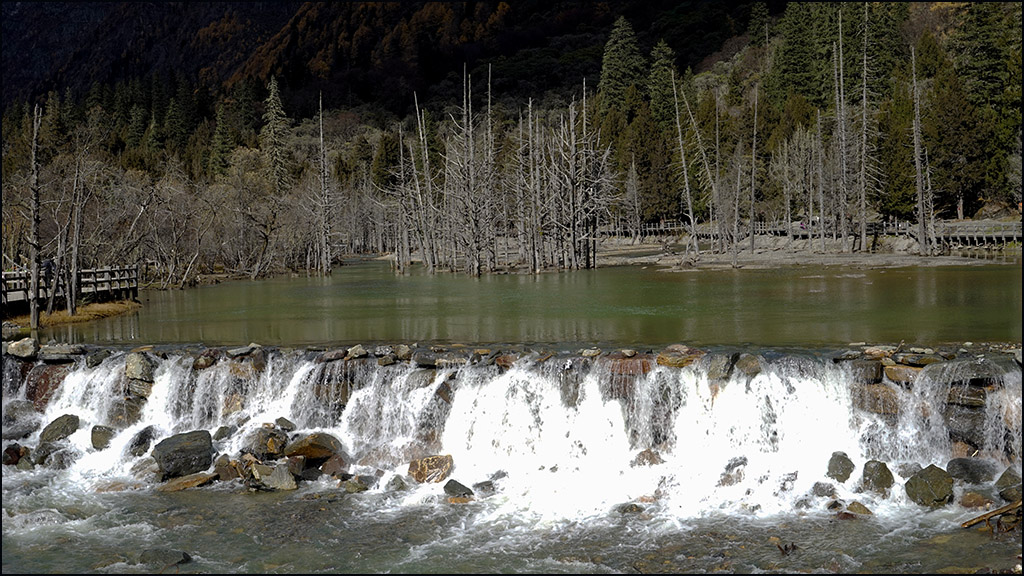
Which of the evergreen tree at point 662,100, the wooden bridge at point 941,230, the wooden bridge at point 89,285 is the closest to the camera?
the wooden bridge at point 89,285

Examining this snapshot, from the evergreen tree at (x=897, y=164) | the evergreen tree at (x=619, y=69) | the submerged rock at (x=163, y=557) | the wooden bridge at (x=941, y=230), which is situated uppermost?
the evergreen tree at (x=619, y=69)

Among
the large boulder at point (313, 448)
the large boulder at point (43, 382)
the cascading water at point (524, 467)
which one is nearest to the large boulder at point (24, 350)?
the large boulder at point (43, 382)

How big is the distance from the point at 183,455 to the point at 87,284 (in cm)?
2102

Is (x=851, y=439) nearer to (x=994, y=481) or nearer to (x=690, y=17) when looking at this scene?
(x=994, y=481)

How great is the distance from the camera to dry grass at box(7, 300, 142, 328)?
26.8 metres

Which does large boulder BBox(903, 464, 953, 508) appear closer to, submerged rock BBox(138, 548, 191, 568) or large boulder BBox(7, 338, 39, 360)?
submerged rock BBox(138, 548, 191, 568)

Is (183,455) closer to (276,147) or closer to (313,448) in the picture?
(313,448)

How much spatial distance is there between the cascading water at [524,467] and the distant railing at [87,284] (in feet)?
43.1

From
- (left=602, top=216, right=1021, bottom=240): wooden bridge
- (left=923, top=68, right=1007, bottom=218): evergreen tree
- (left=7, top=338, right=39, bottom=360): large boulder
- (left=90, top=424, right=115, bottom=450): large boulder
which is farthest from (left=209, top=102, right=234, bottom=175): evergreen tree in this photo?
(left=90, top=424, right=115, bottom=450): large boulder

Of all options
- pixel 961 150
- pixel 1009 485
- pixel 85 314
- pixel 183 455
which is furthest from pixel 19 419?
pixel 961 150

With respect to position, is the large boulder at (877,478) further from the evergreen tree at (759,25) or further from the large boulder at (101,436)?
the evergreen tree at (759,25)

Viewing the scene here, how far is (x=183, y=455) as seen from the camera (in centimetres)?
1377

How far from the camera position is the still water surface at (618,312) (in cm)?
2000

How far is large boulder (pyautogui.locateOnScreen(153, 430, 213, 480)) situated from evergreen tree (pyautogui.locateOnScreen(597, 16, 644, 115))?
106 m
